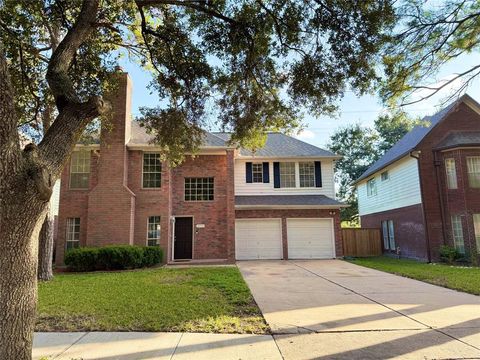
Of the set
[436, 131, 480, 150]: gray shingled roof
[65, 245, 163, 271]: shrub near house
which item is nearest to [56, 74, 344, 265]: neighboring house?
[65, 245, 163, 271]: shrub near house

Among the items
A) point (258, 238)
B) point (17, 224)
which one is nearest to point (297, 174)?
point (258, 238)

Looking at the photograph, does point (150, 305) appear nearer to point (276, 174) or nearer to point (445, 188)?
point (276, 174)

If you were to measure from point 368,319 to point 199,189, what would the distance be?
12188 millimetres

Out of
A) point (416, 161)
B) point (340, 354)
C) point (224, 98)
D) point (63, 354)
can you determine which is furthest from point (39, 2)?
point (416, 161)

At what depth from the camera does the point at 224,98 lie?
9102mm

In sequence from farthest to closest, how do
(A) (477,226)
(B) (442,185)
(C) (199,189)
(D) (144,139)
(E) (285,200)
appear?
(E) (285,200) → (C) (199,189) → (D) (144,139) → (B) (442,185) → (A) (477,226)

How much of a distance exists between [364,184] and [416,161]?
817 centimetres

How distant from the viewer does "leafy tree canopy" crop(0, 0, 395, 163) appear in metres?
→ 7.25

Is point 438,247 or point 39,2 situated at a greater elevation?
point 39,2

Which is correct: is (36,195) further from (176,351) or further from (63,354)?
(176,351)

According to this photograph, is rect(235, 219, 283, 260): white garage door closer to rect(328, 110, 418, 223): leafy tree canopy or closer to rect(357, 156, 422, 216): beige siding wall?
rect(357, 156, 422, 216): beige siding wall

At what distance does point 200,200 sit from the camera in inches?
683

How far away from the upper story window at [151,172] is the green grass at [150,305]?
6272 mm

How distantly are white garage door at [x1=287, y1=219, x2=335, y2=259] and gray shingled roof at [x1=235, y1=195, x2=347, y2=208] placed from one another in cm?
97
